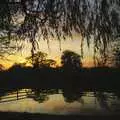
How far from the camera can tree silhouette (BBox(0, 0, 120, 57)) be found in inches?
372

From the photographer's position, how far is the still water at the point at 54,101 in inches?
975

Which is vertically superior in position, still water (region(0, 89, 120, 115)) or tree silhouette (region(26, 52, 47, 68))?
tree silhouette (region(26, 52, 47, 68))

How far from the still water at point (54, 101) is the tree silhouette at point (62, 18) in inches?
556

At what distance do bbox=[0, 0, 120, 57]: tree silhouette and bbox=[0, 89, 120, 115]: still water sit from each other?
46.3ft

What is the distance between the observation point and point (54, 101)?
31.0m

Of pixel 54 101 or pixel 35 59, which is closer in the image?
pixel 35 59

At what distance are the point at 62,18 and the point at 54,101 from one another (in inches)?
861

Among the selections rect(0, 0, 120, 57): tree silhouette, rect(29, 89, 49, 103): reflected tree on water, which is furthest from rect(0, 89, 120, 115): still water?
rect(0, 0, 120, 57): tree silhouette

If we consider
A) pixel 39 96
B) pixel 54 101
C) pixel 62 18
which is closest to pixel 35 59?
pixel 62 18

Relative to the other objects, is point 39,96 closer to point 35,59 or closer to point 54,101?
point 54,101

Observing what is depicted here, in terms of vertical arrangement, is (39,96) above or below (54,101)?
above

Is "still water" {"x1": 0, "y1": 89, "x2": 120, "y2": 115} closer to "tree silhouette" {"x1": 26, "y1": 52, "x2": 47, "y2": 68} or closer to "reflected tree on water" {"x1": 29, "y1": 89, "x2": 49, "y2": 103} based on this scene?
"reflected tree on water" {"x1": 29, "y1": 89, "x2": 49, "y2": 103}

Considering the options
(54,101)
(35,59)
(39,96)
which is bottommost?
(54,101)

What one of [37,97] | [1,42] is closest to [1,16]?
[1,42]
